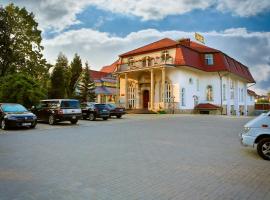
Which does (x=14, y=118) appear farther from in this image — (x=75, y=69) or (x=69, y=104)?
(x=75, y=69)

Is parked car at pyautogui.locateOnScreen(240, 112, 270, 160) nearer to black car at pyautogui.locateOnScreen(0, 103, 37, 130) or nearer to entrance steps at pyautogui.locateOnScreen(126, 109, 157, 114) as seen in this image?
black car at pyautogui.locateOnScreen(0, 103, 37, 130)

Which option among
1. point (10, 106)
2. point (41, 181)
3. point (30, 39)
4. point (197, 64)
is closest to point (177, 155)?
point (41, 181)

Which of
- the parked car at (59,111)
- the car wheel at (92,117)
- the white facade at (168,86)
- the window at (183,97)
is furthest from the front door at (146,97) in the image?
the parked car at (59,111)

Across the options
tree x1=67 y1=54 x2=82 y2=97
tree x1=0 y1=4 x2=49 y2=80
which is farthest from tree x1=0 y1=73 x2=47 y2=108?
Result: tree x1=67 y1=54 x2=82 y2=97

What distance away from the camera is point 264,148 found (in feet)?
25.6

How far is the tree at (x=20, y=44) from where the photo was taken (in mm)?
33719

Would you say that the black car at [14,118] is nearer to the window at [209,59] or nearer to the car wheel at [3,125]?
the car wheel at [3,125]

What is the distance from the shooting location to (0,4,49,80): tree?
33.7m

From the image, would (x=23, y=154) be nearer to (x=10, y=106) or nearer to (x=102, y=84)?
(x=10, y=106)

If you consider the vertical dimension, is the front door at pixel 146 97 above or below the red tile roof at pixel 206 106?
above

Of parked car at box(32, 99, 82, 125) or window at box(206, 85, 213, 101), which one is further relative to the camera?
window at box(206, 85, 213, 101)

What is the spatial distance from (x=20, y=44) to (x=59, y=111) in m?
22.2

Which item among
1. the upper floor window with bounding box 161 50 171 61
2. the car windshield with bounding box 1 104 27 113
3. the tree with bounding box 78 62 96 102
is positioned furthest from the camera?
the tree with bounding box 78 62 96 102

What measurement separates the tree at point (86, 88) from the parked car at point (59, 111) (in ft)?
91.0
